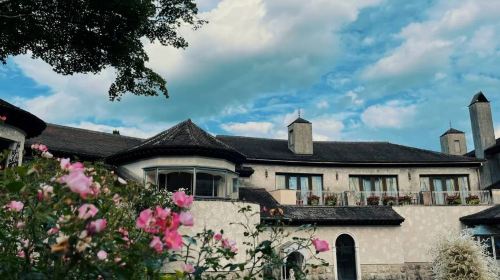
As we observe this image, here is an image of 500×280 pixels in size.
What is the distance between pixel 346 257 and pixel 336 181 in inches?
254

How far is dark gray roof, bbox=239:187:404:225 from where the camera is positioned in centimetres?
2379

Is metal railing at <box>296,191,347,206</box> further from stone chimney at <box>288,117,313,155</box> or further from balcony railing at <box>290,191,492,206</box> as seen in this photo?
stone chimney at <box>288,117,313,155</box>

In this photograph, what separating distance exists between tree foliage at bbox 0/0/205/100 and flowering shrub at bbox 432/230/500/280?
A: 523 inches

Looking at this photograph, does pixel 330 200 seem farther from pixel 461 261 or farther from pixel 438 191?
pixel 461 261

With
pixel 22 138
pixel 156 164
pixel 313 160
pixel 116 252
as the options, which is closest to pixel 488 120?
pixel 313 160

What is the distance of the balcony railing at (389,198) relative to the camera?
26.6 metres

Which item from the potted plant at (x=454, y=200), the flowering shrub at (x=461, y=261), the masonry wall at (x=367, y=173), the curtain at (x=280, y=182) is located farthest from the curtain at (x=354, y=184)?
the flowering shrub at (x=461, y=261)

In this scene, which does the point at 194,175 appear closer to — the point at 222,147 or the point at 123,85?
the point at 222,147

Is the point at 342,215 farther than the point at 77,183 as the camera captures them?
Yes

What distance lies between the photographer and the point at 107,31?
15.2m

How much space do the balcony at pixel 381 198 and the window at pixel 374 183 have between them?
1.27m

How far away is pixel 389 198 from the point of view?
26875 mm

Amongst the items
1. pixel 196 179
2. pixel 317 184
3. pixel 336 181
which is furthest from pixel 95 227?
pixel 336 181

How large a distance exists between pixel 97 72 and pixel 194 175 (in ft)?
19.6
